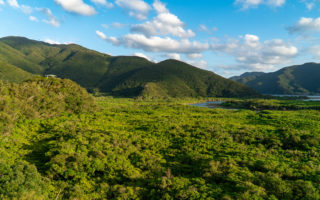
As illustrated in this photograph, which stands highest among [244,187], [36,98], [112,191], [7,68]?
[7,68]

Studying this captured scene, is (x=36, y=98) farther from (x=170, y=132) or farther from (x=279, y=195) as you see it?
(x=279, y=195)

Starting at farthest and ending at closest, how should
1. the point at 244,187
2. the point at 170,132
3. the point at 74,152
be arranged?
the point at 170,132, the point at 74,152, the point at 244,187

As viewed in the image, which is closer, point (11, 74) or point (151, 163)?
point (151, 163)

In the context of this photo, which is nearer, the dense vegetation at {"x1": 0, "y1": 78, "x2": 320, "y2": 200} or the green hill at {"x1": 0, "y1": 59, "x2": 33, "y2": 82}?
the dense vegetation at {"x1": 0, "y1": 78, "x2": 320, "y2": 200}

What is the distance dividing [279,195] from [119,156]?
21.4 metres

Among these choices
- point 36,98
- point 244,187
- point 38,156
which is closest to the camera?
point 244,187

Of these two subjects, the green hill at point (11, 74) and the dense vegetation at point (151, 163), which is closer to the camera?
the dense vegetation at point (151, 163)

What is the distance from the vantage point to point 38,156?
98.1 ft

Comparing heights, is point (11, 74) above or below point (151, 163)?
above

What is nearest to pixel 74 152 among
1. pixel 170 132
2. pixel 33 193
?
pixel 33 193

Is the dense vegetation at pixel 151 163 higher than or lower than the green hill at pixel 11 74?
lower

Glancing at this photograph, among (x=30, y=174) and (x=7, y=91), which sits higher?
(x=7, y=91)

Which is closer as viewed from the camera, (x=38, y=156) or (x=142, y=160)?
(x=142, y=160)

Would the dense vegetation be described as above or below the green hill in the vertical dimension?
below
